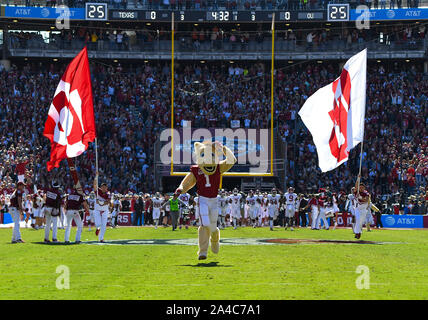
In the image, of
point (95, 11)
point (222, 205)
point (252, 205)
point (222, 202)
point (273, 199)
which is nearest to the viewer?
point (273, 199)

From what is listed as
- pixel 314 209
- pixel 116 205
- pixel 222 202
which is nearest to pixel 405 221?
pixel 314 209

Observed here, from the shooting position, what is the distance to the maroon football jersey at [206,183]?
43.3 ft

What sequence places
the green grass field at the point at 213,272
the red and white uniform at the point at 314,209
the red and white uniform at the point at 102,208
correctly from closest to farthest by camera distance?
1. the green grass field at the point at 213,272
2. the red and white uniform at the point at 102,208
3. the red and white uniform at the point at 314,209

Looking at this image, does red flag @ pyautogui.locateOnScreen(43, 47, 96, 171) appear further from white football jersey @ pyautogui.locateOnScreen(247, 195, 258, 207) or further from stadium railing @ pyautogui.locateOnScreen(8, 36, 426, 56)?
stadium railing @ pyautogui.locateOnScreen(8, 36, 426, 56)

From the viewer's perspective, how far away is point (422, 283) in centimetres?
1034

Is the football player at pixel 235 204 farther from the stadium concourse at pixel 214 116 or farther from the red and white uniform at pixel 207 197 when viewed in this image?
the red and white uniform at pixel 207 197

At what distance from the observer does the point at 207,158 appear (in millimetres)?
13289

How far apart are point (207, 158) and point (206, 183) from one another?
0.44 m

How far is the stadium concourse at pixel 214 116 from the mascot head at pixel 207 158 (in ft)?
77.4

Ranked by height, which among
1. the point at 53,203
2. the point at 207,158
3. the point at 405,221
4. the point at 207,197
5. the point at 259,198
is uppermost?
the point at 207,158

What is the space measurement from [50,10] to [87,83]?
99.8 feet

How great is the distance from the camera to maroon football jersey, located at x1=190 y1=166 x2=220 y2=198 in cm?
1320

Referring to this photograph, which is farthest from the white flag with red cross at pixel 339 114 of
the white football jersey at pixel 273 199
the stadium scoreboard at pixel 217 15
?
the stadium scoreboard at pixel 217 15

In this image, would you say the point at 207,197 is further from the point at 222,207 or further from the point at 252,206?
the point at 252,206
